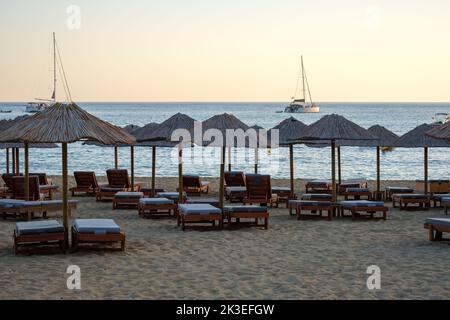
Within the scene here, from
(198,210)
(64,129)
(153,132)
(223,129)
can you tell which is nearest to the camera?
(64,129)

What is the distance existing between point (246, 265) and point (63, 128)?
338 centimetres

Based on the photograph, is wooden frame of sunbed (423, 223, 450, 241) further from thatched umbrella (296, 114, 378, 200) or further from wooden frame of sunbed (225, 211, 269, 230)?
thatched umbrella (296, 114, 378, 200)

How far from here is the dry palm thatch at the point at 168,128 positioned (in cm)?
1454

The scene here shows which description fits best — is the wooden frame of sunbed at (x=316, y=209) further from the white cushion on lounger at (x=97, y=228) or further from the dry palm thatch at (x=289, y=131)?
the white cushion on lounger at (x=97, y=228)

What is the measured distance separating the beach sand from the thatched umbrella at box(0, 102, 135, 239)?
55.7 inches

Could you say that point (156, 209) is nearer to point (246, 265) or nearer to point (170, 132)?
point (170, 132)

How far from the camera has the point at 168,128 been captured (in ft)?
48.4

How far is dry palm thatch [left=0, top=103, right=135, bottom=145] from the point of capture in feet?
33.0

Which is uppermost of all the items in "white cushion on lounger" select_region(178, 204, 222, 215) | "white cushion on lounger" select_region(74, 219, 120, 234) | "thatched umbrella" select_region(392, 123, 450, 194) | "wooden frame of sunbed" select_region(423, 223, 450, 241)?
"thatched umbrella" select_region(392, 123, 450, 194)

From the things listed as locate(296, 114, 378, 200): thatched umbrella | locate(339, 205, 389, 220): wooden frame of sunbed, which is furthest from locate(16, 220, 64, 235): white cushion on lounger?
locate(339, 205, 389, 220): wooden frame of sunbed

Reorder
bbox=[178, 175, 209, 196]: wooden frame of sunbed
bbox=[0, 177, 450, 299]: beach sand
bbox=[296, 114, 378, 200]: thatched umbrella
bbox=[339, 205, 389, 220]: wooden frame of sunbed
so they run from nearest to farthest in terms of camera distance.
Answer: bbox=[0, 177, 450, 299]: beach sand, bbox=[339, 205, 389, 220]: wooden frame of sunbed, bbox=[296, 114, 378, 200]: thatched umbrella, bbox=[178, 175, 209, 196]: wooden frame of sunbed

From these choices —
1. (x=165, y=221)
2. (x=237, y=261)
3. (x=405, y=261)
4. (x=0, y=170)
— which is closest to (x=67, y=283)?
(x=237, y=261)

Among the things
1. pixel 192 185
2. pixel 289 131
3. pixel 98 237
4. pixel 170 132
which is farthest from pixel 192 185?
pixel 98 237
